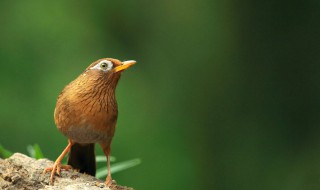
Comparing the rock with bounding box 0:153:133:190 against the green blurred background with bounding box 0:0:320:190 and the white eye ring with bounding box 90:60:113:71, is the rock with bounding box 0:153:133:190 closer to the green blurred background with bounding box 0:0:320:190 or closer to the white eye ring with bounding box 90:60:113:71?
the white eye ring with bounding box 90:60:113:71

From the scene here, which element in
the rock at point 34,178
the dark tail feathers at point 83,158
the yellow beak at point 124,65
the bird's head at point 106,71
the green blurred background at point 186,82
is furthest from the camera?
the green blurred background at point 186,82

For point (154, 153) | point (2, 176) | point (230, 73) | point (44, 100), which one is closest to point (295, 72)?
point (230, 73)

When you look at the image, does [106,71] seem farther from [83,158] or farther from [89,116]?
[83,158]

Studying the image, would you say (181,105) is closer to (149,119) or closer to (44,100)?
(149,119)

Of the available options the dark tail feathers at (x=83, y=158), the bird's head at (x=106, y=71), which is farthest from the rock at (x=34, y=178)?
the bird's head at (x=106, y=71)

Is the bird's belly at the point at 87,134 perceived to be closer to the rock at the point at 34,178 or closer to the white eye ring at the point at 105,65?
the rock at the point at 34,178
